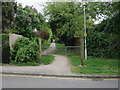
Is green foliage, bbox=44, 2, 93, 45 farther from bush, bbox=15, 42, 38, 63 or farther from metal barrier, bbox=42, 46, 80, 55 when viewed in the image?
bush, bbox=15, 42, 38, 63

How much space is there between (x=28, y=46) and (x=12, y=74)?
284cm

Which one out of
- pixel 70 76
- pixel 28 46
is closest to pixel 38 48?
pixel 28 46

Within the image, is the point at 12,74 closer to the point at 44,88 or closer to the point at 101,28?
the point at 44,88

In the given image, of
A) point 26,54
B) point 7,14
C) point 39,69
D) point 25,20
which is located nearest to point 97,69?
point 39,69

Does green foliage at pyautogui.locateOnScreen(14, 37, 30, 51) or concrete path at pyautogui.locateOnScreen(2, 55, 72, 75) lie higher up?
green foliage at pyautogui.locateOnScreen(14, 37, 30, 51)

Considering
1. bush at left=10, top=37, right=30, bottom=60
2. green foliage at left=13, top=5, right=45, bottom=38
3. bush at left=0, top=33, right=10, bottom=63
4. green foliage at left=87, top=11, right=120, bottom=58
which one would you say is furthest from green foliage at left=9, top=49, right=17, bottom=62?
green foliage at left=87, top=11, right=120, bottom=58

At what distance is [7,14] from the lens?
11.0 meters

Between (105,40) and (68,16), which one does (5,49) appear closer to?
(68,16)

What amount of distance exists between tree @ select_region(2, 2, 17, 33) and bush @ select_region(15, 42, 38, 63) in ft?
16.7

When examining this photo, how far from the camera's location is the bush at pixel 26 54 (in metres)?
7.38

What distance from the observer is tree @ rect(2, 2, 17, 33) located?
10430mm

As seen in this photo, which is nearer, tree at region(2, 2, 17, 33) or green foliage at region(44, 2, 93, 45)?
green foliage at region(44, 2, 93, 45)

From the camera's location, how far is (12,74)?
5352 millimetres

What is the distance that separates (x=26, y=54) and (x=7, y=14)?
6.08 meters
